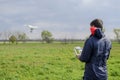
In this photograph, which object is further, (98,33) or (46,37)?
(46,37)

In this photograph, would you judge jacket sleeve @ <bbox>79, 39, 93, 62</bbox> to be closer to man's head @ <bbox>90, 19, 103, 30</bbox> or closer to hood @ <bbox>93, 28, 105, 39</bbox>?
hood @ <bbox>93, 28, 105, 39</bbox>

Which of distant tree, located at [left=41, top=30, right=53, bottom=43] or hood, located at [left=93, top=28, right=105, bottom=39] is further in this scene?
distant tree, located at [left=41, top=30, right=53, bottom=43]

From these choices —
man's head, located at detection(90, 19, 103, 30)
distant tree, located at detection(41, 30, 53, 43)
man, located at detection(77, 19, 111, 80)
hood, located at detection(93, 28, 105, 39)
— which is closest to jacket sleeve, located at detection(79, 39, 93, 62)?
man, located at detection(77, 19, 111, 80)

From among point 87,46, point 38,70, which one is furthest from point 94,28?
point 38,70

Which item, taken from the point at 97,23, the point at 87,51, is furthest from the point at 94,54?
the point at 97,23

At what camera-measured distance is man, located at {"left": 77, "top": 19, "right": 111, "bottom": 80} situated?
675 centimetres

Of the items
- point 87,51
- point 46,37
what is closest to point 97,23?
point 87,51

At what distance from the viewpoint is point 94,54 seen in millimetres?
6820

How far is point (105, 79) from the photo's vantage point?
6.92 meters

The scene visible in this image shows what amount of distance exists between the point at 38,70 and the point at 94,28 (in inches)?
385

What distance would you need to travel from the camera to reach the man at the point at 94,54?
675 cm

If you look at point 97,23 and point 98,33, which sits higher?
point 97,23

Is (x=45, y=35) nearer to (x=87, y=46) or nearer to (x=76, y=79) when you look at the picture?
(x=76, y=79)

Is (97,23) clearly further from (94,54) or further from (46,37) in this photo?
(46,37)
